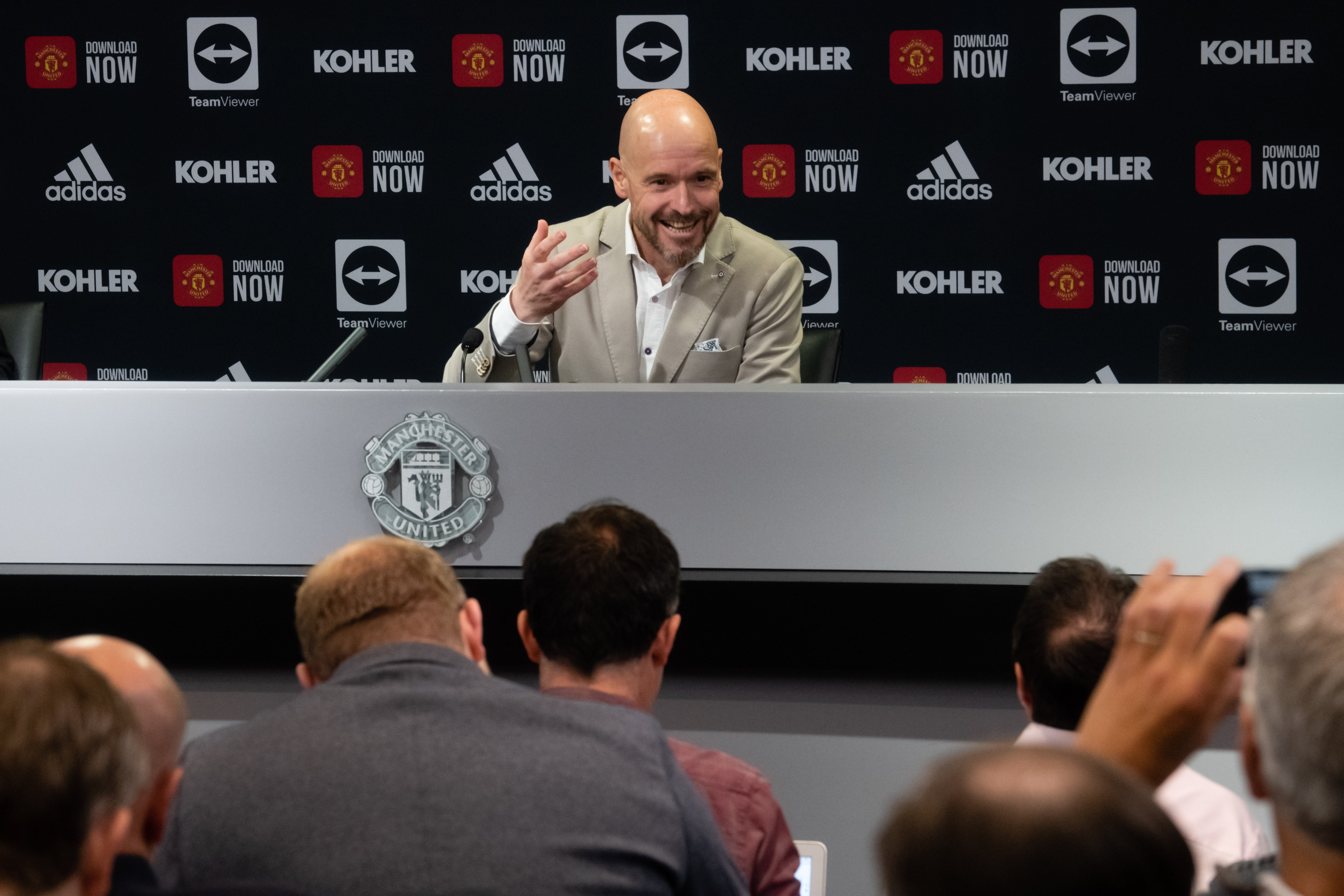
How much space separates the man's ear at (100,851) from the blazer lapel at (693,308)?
180 cm

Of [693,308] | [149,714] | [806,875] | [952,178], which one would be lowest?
[806,875]

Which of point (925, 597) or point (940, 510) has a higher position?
point (940, 510)

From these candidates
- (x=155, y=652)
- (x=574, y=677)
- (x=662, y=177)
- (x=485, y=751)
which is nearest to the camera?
(x=485, y=751)

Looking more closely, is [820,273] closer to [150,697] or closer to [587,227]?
[587,227]

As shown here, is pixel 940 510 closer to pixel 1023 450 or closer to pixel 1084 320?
pixel 1023 450

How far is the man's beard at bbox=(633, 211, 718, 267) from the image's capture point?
2689mm

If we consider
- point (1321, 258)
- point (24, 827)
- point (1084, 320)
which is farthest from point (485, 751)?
point (1321, 258)

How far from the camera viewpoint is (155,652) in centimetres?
222

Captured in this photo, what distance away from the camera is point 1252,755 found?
0.74 metres

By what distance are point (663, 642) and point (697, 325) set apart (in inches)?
50.1

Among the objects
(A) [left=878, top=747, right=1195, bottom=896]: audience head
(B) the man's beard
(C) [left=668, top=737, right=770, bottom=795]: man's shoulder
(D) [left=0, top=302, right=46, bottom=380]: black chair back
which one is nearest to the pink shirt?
(C) [left=668, top=737, right=770, bottom=795]: man's shoulder

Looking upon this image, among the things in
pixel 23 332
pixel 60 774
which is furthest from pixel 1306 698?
pixel 23 332

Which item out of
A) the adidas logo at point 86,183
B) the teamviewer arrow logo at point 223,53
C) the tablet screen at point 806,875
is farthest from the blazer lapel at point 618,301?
the adidas logo at point 86,183

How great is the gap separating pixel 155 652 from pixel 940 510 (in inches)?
53.0
